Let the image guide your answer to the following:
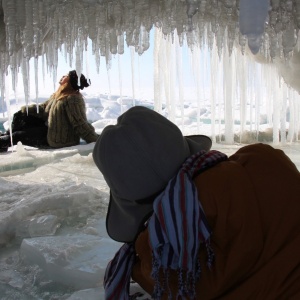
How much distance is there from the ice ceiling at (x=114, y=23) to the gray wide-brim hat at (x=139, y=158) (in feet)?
4.40

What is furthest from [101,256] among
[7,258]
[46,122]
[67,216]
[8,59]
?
[46,122]

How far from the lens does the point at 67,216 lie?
9.04 ft

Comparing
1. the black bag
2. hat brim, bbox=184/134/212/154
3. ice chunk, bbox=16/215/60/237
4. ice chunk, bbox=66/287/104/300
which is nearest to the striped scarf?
hat brim, bbox=184/134/212/154

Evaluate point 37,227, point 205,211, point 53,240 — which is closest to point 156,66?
point 37,227

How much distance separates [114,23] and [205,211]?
229 cm

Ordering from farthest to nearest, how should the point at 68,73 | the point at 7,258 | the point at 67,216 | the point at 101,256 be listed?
the point at 68,73 → the point at 67,216 → the point at 7,258 → the point at 101,256

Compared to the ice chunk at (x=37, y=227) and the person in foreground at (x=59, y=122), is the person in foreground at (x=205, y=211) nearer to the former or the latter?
the ice chunk at (x=37, y=227)

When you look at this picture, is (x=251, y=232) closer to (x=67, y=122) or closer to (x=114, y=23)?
(x=114, y=23)

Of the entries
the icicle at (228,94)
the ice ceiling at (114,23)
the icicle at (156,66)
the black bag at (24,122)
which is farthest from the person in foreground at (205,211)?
the black bag at (24,122)

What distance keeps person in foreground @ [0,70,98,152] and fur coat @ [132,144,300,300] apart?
5031mm

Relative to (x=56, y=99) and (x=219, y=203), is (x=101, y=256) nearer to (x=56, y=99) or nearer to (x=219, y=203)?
(x=219, y=203)

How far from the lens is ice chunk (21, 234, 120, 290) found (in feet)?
5.70

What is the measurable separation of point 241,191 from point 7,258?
1527mm

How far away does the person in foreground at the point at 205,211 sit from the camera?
994mm
